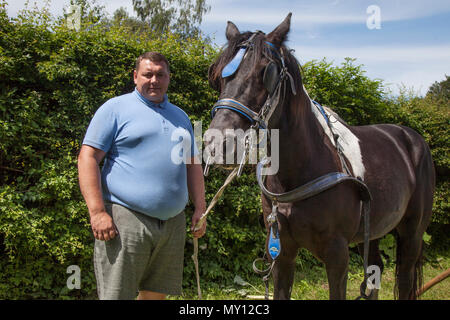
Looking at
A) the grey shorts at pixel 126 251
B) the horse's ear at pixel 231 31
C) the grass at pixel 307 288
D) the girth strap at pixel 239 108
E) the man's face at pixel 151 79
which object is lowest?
the grass at pixel 307 288

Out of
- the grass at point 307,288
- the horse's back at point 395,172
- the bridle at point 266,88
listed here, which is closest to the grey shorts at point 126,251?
the bridle at point 266,88

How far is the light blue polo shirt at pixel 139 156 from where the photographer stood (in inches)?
77.9

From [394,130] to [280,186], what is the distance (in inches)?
81.8

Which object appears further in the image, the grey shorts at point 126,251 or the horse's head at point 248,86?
the grey shorts at point 126,251

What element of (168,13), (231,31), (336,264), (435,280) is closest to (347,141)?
(336,264)

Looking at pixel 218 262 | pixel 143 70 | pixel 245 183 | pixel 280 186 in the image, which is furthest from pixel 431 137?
pixel 143 70

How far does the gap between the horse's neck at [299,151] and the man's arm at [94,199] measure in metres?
1.10

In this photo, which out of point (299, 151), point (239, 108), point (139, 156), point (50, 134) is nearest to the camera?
point (239, 108)

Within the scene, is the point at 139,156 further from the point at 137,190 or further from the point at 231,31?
the point at 231,31

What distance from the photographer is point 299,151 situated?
2.26m

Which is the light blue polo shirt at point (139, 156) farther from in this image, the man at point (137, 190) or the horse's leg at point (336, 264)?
the horse's leg at point (336, 264)

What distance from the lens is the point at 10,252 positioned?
11.2ft

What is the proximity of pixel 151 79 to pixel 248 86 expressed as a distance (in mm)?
632
